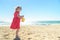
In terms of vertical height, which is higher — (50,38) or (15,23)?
(15,23)

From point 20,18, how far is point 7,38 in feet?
2.76

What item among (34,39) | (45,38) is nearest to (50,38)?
(45,38)

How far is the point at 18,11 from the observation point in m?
5.38

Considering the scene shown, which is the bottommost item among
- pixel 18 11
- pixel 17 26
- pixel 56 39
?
pixel 56 39

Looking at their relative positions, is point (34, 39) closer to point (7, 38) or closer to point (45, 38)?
point (45, 38)

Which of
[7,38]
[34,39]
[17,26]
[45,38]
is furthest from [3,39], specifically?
[45,38]

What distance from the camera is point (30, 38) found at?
558 centimetres

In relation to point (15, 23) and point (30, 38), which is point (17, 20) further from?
point (30, 38)

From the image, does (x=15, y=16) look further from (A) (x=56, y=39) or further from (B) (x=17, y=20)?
(A) (x=56, y=39)

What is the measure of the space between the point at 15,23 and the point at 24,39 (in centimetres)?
61

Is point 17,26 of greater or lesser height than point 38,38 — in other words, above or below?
above

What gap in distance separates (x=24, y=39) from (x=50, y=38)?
0.88 m

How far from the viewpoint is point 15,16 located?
5328 mm

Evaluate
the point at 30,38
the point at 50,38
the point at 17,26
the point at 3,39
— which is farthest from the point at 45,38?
the point at 3,39
